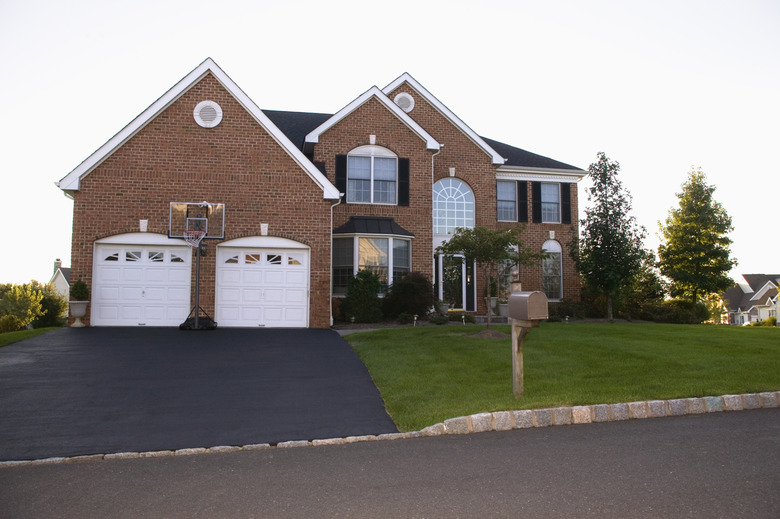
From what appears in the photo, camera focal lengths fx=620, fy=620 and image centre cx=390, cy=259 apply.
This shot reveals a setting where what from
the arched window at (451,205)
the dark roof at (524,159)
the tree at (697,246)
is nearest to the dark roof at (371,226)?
the arched window at (451,205)

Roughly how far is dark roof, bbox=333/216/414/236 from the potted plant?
24.1 ft

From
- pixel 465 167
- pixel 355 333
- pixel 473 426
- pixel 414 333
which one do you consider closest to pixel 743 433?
pixel 473 426

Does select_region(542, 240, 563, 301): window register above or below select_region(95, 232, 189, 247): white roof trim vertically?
below

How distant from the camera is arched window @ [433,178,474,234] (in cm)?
2303

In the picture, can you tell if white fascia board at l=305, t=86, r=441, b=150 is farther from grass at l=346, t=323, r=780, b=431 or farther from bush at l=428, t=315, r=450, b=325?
grass at l=346, t=323, r=780, b=431

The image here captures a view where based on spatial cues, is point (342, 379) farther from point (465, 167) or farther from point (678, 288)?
point (678, 288)

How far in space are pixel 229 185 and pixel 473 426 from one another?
12022 mm

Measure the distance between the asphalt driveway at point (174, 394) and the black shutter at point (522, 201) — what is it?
12.5 metres

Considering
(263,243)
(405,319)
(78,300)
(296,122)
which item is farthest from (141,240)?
(296,122)

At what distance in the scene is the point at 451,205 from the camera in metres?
23.1

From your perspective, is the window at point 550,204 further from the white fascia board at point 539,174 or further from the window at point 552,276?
the window at point 552,276

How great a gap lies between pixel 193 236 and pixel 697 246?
2293 centimetres

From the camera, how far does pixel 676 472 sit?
5.19 meters

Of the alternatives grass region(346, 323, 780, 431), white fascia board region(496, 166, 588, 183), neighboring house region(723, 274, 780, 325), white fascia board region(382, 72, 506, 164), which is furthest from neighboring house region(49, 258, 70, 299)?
neighboring house region(723, 274, 780, 325)
